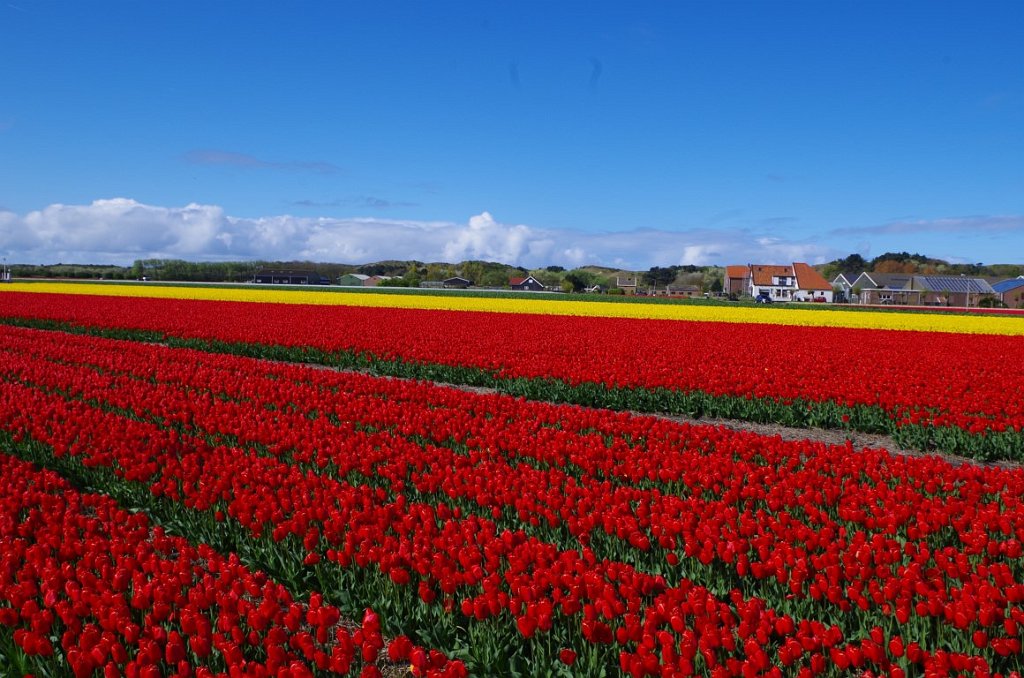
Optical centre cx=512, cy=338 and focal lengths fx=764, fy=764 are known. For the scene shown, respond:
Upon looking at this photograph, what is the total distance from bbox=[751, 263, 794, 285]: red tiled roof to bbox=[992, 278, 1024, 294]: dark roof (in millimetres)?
27708

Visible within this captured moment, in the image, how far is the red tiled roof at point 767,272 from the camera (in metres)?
122

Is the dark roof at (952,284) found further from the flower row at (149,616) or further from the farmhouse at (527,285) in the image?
the flower row at (149,616)

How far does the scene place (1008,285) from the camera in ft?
357

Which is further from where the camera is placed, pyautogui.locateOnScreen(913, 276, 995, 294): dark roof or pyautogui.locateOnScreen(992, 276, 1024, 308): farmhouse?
pyautogui.locateOnScreen(992, 276, 1024, 308): farmhouse

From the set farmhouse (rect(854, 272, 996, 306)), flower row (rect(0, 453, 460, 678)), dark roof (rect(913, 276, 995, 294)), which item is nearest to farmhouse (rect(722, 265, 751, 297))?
farmhouse (rect(854, 272, 996, 306))

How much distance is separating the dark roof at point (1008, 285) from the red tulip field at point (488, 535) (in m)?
112

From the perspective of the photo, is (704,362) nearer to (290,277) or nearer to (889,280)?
(889,280)

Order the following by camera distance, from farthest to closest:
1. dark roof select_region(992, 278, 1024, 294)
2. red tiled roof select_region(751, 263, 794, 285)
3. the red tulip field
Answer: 1. red tiled roof select_region(751, 263, 794, 285)
2. dark roof select_region(992, 278, 1024, 294)
3. the red tulip field

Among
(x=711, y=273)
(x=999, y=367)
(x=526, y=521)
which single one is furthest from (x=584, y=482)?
(x=711, y=273)

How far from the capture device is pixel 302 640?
380cm

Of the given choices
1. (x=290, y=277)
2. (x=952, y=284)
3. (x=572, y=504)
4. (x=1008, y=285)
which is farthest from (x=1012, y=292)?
(x=572, y=504)

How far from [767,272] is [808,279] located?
8.99 m

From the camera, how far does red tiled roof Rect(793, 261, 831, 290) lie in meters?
115

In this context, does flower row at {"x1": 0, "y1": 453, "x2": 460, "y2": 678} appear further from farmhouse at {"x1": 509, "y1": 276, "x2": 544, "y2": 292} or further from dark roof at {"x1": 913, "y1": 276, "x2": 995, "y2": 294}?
farmhouse at {"x1": 509, "y1": 276, "x2": 544, "y2": 292}
